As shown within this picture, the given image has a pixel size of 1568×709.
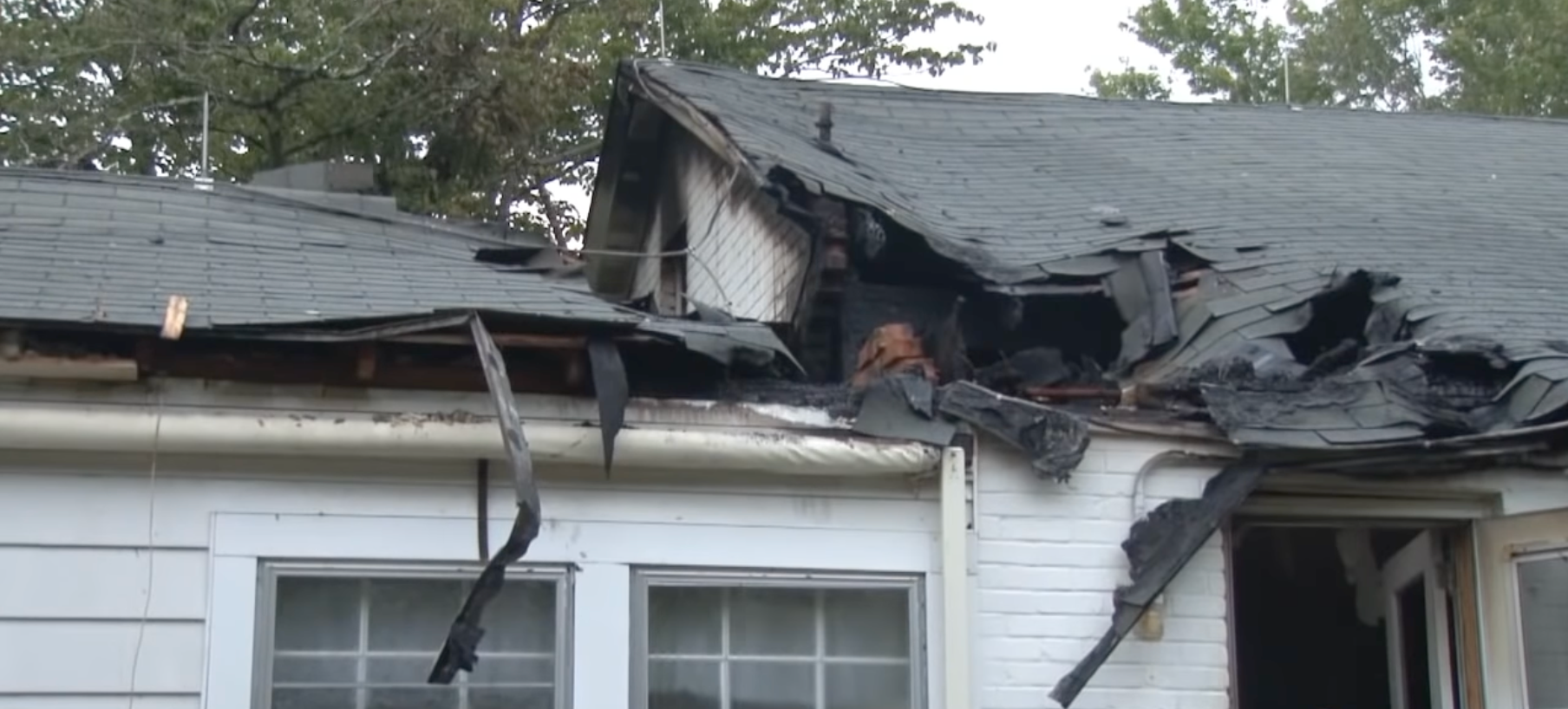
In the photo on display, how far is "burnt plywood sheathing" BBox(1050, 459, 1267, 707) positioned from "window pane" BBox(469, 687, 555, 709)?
65.8 inches

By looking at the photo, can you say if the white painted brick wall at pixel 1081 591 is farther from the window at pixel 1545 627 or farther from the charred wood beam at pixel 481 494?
the charred wood beam at pixel 481 494

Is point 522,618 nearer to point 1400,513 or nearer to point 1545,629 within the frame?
point 1400,513

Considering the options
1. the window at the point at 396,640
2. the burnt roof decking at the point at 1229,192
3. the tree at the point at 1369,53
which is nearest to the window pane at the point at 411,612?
the window at the point at 396,640

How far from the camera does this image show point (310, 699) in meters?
6.44

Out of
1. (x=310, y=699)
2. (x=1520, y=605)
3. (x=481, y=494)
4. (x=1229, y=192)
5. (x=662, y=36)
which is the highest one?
(x=662, y=36)

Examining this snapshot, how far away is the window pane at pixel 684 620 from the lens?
6816mm

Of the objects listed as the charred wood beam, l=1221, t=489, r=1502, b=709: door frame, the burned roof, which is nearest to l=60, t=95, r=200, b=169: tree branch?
the burned roof

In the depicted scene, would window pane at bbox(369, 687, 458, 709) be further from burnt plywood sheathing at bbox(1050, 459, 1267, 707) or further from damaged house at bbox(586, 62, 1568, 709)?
burnt plywood sheathing at bbox(1050, 459, 1267, 707)

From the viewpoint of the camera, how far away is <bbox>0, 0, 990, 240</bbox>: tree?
1895cm

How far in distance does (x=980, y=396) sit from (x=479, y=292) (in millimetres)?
1758

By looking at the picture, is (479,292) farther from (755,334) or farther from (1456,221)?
(1456,221)

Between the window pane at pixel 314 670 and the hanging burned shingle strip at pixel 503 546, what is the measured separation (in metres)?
0.43

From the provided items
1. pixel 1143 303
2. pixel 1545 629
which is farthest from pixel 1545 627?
pixel 1143 303

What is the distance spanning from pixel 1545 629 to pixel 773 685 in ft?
9.13
